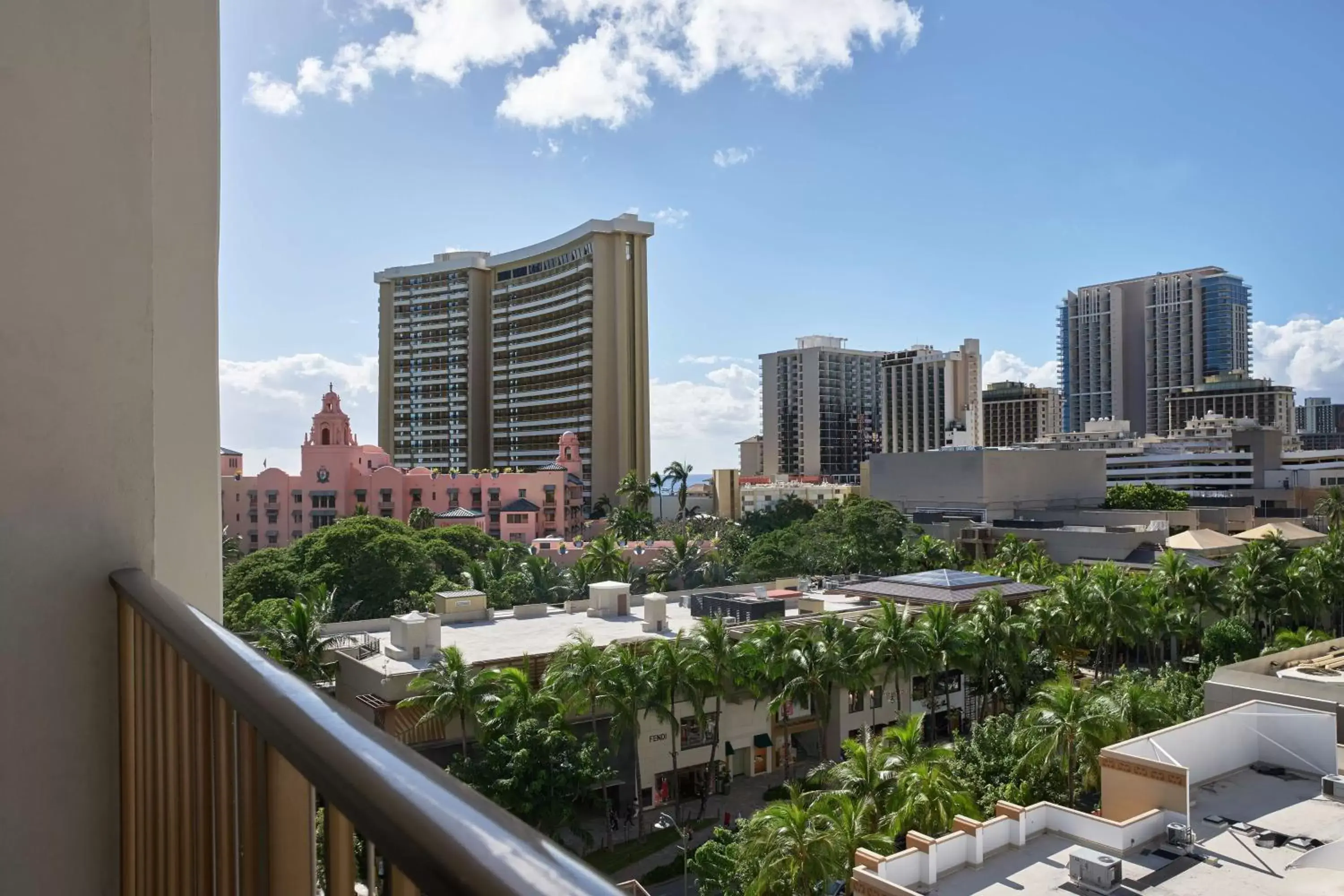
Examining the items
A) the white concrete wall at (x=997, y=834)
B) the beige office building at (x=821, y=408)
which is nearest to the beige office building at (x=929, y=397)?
the beige office building at (x=821, y=408)

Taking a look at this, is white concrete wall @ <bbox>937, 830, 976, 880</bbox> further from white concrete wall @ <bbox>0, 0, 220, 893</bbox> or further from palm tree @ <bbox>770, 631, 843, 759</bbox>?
white concrete wall @ <bbox>0, 0, 220, 893</bbox>

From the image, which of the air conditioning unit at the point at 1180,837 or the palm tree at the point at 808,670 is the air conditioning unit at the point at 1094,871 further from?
the palm tree at the point at 808,670

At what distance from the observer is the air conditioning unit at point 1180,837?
387 inches

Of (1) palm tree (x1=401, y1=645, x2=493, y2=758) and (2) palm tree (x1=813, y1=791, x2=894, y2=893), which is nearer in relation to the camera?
(2) palm tree (x1=813, y1=791, x2=894, y2=893)

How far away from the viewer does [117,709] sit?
167 centimetres

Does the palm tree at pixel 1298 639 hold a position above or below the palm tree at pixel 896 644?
below

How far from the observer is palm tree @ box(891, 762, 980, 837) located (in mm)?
10773

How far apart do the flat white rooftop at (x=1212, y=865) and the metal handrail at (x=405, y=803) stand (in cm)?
970

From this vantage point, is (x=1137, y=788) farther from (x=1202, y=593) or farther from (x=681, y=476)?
(x=681, y=476)

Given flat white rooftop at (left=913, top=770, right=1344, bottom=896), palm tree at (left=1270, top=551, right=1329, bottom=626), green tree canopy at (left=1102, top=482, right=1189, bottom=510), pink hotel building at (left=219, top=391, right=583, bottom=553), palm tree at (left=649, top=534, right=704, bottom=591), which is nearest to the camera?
flat white rooftop at (left=913, top=770, right=1344, bottom=896)

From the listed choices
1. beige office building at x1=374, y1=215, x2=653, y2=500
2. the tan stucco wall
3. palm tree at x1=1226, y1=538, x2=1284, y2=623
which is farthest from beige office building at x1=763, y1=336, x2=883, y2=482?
the tan stucco wall

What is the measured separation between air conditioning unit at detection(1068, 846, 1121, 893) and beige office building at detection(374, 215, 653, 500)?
45245mm

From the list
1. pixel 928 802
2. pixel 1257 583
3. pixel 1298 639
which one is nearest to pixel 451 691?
pixel 928 802

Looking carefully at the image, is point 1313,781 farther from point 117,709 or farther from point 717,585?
point 717,585
